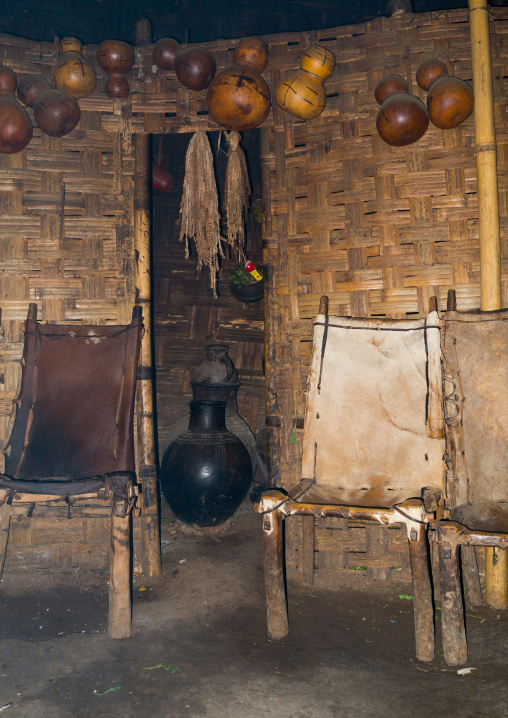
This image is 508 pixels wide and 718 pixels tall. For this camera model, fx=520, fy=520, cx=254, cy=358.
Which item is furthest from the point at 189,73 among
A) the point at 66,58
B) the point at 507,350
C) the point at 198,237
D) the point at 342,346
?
the point at 507,350

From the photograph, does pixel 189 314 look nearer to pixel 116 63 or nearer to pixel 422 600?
pixel 116 63

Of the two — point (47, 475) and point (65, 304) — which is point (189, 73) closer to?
point (65, 304)

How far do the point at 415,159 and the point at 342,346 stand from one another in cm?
129

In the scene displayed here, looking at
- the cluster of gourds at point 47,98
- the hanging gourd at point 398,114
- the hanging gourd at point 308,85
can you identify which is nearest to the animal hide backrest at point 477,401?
the hanging gourd at point 398,114

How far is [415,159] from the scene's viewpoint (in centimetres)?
329

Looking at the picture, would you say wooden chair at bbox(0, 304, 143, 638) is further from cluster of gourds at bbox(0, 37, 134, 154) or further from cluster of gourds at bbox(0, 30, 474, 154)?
cluster of gourds at bbox(0, 30, 474, 154)

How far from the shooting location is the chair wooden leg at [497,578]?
3.03m

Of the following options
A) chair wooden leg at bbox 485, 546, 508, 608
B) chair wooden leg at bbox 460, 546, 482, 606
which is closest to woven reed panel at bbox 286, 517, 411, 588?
chair wooden leg at bbox 460, 546, 482, 606

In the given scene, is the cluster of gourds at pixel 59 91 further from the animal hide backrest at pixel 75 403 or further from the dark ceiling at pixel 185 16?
the dark ceiling at pixel 185 16

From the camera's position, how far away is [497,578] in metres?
3.04

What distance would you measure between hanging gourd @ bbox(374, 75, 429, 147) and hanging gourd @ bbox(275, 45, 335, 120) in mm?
352

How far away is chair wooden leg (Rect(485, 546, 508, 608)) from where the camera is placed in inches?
119

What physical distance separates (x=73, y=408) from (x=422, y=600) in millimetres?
2257

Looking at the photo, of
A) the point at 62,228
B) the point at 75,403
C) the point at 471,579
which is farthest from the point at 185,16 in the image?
the point at 471,579
